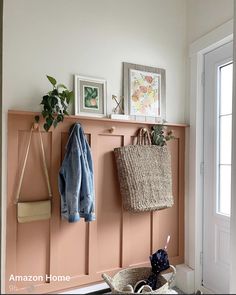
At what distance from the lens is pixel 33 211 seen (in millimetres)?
1307

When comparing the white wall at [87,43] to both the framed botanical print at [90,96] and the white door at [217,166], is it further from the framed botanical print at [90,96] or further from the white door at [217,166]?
the white door at [217,166]

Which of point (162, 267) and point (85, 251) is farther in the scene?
point (85, 251)

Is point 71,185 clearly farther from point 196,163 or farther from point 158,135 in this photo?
point 196,163

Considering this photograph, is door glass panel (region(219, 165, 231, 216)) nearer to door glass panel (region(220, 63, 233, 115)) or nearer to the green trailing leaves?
door glass panel (region(220, 63, 233, 115))

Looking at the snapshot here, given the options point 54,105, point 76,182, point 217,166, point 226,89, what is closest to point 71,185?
point 76,182

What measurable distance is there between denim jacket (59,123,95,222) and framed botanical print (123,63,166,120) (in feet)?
1.35

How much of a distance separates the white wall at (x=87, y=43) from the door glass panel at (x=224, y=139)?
305 millimetres

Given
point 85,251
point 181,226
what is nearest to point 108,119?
point 85,251

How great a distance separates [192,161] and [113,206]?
61cm

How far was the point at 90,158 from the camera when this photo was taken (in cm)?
141

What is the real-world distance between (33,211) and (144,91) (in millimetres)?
973

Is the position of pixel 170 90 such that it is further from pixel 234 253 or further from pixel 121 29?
pixel 234 253

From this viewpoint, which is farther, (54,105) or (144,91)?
(144,91)

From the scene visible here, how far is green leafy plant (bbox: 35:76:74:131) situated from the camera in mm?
1312
